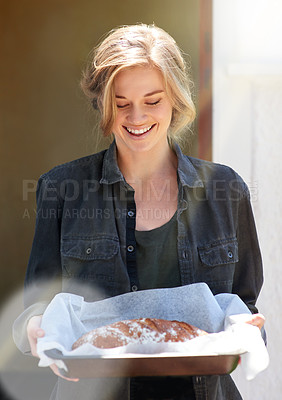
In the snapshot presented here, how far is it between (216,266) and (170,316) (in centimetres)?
26

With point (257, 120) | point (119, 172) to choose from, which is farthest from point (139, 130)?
point (257, 120)

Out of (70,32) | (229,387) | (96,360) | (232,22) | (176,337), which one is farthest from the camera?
(70,32)

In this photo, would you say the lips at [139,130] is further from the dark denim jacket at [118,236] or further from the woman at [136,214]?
the dark denim jacket at [118,236]

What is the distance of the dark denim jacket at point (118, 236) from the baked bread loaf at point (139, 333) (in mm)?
199

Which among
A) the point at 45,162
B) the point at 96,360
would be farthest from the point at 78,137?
the point at 96,360

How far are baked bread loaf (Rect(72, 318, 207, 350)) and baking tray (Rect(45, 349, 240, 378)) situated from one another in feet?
0.32

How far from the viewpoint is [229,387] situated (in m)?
1.64

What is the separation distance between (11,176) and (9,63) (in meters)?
0.84

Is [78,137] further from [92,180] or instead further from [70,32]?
[92,180]

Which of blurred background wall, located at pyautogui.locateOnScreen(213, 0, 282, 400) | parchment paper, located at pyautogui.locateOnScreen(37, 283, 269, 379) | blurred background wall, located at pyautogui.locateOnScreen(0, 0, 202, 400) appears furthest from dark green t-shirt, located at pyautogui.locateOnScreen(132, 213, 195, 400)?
blurred background wall, located at pyautogui.locateOnScreen(0, 0, 202, 400)

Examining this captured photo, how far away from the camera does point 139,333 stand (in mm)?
1340

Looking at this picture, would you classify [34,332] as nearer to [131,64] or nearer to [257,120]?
[131,64]

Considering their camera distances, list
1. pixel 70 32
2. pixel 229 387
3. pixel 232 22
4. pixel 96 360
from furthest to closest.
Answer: pixel 70 32 → pixel 232 22 → pixel 229 387 → pixel 96 360

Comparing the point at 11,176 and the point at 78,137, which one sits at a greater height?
the point at 78,137
